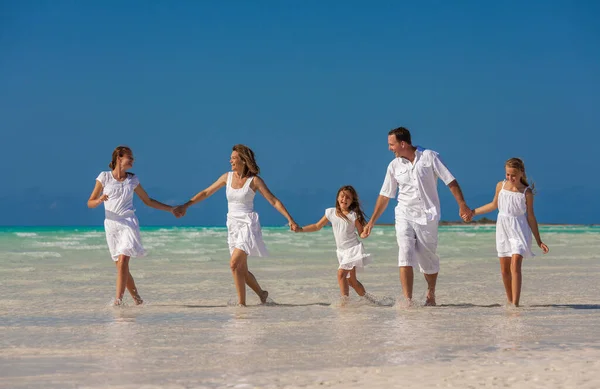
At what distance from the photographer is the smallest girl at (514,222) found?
8.81 metres

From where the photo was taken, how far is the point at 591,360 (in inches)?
208

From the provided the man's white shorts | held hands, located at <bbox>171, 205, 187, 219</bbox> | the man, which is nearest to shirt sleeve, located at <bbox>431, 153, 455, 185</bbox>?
the man

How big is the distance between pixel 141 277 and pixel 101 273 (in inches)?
51.6

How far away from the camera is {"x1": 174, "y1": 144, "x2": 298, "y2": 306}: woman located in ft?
30.5

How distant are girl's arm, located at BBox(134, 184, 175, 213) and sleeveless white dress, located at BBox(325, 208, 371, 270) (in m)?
1.99

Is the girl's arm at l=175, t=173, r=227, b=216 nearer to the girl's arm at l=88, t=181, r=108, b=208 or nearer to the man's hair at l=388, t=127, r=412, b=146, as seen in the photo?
the girl's arm at l=88, t=181, r=108, b=208

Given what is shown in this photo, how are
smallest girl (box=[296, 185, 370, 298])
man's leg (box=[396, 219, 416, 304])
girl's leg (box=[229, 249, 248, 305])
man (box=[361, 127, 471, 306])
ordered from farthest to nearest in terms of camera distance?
smallest girl (box=[296, 185, 370, 298])
girl's leg (box=[229, 249, 248, 305])
man's leg (box=[396, 219, 416, 304])
man (box=[361, 127, 471, 306])

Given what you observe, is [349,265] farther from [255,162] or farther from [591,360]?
[591,360]

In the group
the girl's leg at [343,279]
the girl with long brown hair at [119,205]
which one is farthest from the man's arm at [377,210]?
the girl with long brown hair at [119,205]

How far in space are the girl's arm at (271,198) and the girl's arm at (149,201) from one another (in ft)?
4.17

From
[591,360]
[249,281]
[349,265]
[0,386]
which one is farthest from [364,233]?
[0,386]

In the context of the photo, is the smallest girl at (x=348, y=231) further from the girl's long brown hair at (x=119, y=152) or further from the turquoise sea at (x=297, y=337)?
the girl's long brown hair at (x=119, y=152)

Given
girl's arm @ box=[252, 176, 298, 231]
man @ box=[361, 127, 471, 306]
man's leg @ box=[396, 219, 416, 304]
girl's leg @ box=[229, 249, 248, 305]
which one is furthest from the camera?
girl's arm @ box=[252, 176, 298, 231]

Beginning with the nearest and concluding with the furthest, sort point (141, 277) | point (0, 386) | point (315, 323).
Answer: point (0, 386)
point (315, 323)
point (141, 277)
